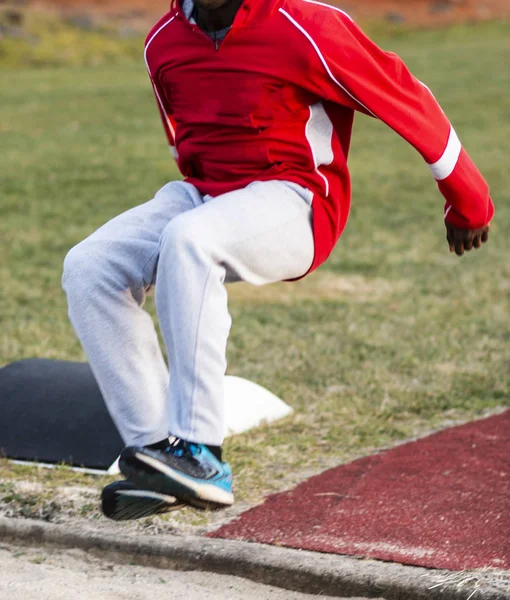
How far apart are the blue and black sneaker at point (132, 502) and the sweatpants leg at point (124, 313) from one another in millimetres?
214

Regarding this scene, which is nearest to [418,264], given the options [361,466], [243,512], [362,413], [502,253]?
[502,253]

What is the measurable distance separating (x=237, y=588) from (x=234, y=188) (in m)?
1.22

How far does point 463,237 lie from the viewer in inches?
141

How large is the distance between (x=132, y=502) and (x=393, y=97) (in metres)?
1.43

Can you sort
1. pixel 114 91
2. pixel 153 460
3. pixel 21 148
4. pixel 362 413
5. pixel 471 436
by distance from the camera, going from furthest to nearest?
1. pixel 114 91
2. pixel 21 148
3. pixel 362 413
4. pixel 471 436
5. pixel 153 460

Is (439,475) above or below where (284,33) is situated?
below

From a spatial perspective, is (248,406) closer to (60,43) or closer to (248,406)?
(248,406)

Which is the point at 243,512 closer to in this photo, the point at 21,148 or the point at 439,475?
the point at 439,475

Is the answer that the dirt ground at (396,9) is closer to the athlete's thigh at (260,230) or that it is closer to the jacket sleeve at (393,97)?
the jacket sleeve at (393,97)

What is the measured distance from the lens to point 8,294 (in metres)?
7.68

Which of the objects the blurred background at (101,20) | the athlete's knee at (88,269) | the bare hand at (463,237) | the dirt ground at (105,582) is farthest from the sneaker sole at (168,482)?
the blurred background at (101,20)

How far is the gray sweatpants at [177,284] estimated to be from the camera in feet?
10.1

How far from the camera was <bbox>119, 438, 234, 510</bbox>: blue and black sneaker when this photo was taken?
3.00 meters

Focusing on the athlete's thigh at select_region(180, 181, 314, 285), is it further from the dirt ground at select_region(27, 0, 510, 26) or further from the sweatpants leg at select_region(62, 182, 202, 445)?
the dirt ground at select_region(27, 0, 510, 26)
